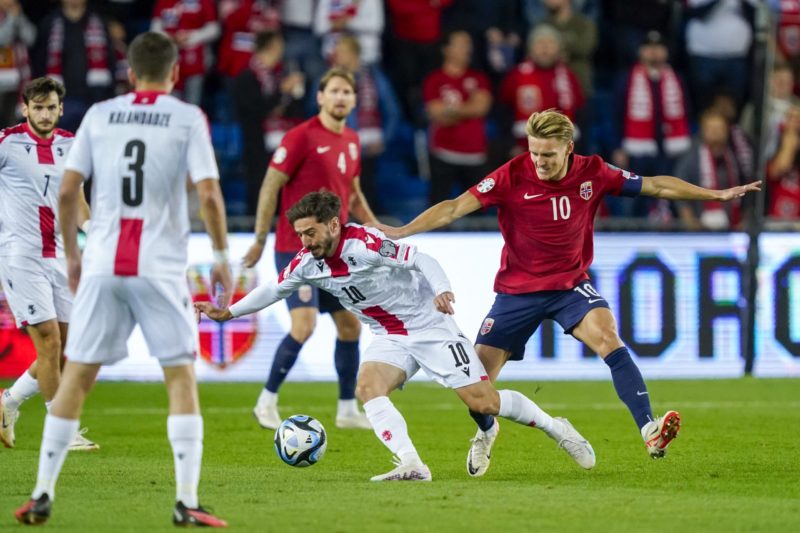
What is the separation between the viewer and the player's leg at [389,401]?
7.95m

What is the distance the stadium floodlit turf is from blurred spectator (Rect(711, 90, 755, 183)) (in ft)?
11.7

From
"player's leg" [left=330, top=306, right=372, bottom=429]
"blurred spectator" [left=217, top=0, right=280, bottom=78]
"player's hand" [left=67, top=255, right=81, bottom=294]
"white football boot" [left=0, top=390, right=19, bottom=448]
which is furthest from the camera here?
"blurred spectator" [left=217, top=0, right=280, bottom=78]

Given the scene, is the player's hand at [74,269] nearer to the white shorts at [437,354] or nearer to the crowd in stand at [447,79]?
the white shorts at [437,354]

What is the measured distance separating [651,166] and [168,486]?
398 inches

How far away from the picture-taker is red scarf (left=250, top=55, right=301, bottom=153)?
15.8m

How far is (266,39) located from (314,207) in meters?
8.38

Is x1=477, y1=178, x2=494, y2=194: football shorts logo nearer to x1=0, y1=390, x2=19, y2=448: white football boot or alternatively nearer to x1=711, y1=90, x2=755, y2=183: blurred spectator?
x1=0, y1=390, x2=19, y2=448: white football boot

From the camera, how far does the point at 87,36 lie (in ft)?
51.9

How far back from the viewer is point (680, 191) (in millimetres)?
8641

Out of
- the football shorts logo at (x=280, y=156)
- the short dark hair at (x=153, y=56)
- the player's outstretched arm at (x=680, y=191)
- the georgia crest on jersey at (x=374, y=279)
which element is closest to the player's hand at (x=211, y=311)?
the georgia crest on jersey at (x=374, y=279)

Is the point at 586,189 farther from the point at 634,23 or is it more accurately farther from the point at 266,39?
the point at 634,23

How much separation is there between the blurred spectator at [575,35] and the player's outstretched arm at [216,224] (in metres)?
11.4

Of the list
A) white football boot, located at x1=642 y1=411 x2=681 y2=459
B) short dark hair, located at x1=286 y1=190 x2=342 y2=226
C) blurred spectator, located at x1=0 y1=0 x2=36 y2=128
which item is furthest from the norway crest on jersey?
white football boot, located at x1=642 y1=411 x2=681 y2=459

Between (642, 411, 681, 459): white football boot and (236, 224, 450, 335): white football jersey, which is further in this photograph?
(236, 224, 450, 335): white football jersey
